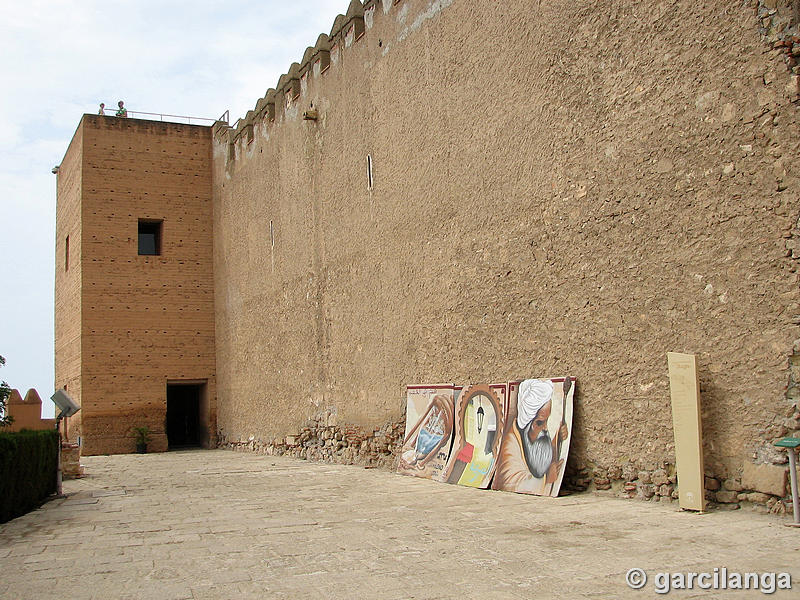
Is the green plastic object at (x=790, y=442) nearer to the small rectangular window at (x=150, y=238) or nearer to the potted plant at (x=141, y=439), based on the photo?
the potted plant at (x=141, y=439)

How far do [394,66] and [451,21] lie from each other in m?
1.59

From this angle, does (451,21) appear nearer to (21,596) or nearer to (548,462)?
(548,462)

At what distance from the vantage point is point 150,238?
814 inches

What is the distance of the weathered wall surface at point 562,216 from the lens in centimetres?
603

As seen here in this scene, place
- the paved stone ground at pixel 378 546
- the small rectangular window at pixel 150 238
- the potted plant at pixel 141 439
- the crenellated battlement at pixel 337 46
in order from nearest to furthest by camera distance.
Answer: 1. the paved stone ground at pixel 378 546
2. the crenellated battlement at pixel 337 46
3. the potted plant at pixel 141 439
4. the small rectangular window at pixel 150 238

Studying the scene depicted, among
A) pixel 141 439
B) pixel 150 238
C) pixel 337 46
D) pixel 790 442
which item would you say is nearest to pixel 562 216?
pixel 790 442

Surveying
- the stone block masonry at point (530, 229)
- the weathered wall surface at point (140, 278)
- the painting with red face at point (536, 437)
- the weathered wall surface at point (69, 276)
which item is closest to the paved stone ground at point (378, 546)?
the painting with red face at point (536, 437)

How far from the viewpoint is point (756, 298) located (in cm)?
593

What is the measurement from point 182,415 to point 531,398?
53.4 feet

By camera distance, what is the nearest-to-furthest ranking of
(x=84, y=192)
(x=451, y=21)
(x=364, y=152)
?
(x=451, y=21) → (x=364, y=152) → (x=84, y=192)

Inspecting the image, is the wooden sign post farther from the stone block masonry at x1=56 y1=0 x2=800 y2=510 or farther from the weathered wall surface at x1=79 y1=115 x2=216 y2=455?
the weathered wall surface at x1=79 y1=115 x2=216 y2=455

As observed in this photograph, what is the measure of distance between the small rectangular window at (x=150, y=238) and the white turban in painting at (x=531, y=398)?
48.0 feet

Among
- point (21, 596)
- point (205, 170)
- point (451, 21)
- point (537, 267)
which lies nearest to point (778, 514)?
point (537, 267)

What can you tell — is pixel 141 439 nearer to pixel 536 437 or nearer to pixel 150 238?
pixel 150 238
